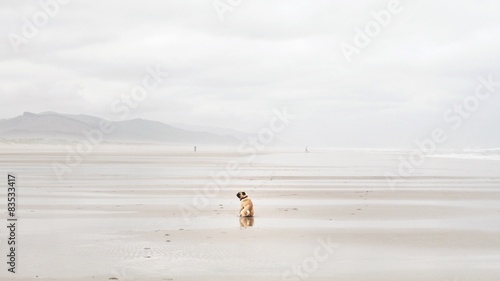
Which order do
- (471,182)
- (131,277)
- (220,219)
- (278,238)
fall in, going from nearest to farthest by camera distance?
(131,277)
(278,238)
(220,219)
(471,182)

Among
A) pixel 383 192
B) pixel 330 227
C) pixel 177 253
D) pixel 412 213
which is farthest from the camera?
pixel 383 192

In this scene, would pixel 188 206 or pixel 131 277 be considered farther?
pixel 188 206

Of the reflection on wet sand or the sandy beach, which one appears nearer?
the sandy beach

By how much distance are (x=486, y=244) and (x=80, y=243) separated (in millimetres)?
7939

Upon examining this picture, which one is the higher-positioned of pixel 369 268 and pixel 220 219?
pixel 220 219

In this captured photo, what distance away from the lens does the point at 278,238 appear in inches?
515

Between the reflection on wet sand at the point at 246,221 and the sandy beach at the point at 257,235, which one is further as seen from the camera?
the reflection on wet sand at the point at 246,221

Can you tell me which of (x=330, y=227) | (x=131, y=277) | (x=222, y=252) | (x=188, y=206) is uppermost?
(x=188, y=206)

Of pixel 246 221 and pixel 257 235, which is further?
pixel 246 221

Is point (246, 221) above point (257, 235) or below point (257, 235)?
above

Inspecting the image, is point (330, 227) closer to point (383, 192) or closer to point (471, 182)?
point (383, 192)

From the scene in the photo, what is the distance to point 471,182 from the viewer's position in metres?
30.6

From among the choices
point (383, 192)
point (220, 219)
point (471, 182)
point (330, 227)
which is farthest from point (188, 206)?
point (471, 182)

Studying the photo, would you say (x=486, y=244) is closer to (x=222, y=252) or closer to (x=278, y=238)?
(x=278, y=238)
